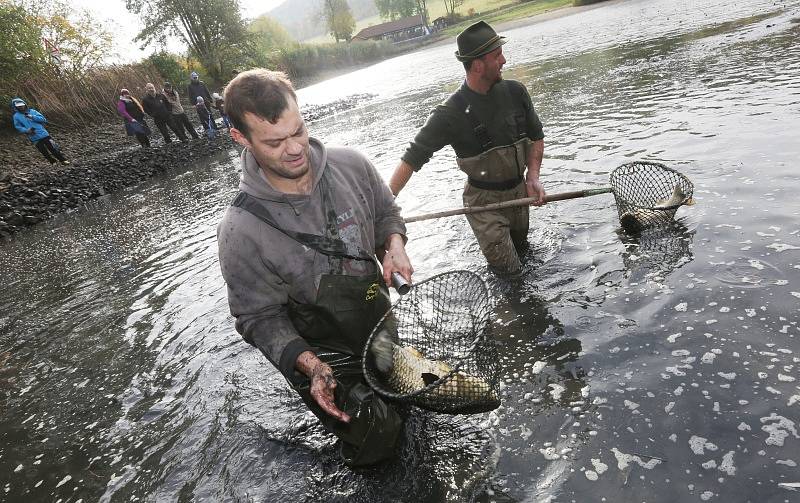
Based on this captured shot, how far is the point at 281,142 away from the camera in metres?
2.48

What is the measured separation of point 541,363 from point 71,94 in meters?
26.6

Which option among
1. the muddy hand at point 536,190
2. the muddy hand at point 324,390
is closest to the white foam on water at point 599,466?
the muddy hand at point 324,390

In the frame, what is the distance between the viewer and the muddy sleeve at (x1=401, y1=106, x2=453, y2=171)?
435 cm

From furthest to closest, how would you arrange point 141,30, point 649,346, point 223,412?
point 141,30, point 223,412, point 649,346

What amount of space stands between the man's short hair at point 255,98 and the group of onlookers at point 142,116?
12509mm

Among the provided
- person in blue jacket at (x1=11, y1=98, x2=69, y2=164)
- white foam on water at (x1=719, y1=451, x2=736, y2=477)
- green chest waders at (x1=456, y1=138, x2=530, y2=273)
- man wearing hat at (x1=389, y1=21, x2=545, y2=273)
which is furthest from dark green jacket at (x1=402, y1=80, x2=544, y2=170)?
person in blue jacket at (x1=11, y1=98, x2=69, y2=164)

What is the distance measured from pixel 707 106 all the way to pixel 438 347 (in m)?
8.66

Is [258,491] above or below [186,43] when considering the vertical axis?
below


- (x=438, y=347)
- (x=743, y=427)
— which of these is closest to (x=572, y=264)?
(x=438, y=347)

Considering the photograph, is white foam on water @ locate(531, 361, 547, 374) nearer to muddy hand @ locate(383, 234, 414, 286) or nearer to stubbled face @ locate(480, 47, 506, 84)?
muddy hand @ locate(383, 234, 414, 286)

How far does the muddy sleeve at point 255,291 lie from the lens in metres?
2.53

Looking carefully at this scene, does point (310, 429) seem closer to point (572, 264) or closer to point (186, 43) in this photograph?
point (572, 264)

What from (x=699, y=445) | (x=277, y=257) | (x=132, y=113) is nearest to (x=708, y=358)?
(x=699, y=445)

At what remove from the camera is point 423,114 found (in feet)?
51.8
